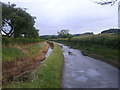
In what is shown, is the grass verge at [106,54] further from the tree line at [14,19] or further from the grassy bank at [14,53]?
the tree line at [14,19]

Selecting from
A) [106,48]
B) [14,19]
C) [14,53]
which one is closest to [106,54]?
[106,48]

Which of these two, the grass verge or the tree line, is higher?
the tree line

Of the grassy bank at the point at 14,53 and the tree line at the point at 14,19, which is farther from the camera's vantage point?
the tree line at the point at 14,19

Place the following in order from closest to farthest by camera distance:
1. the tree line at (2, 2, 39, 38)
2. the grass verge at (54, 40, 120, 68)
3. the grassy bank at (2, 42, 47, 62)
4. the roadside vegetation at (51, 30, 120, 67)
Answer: the grass verge at (54, 40, 120, 68)
the grassy bank at (2, 42, 47, 62)
the roadside vegetation at (51, 30, 120, 67)
the tree line at (2, 2, 39, 38)

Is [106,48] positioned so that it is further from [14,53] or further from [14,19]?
[14,19]

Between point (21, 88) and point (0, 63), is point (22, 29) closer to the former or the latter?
point (0, 63)

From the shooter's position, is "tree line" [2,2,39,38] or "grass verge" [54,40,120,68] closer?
"grass verge" [54,40,120,68]

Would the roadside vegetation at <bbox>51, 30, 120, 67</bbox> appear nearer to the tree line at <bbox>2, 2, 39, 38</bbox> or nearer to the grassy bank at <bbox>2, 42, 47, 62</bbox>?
the grassy bank at <bbox>2, 42, 47, 62</bbox>

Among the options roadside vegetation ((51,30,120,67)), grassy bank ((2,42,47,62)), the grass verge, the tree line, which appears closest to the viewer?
the grass verge

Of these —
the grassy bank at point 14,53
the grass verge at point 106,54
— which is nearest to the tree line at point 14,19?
the grassy bank at point 14,53

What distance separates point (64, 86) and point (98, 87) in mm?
1610

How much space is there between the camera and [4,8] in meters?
32.1

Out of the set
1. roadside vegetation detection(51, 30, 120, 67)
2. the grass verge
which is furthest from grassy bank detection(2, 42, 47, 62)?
roadside vegetation detection(51, 30, 120, 67)

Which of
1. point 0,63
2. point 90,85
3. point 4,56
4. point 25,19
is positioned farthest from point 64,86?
point 25,19
